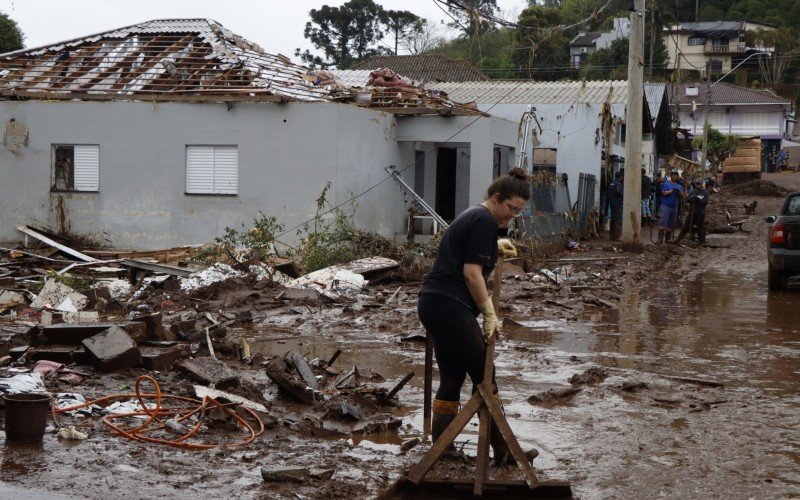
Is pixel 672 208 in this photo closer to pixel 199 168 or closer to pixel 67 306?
pixel 199 168

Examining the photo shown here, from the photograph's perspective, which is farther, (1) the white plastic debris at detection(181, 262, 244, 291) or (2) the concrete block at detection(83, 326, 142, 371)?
(1) the white plastic debris at detection(181, 262, 244, 291)

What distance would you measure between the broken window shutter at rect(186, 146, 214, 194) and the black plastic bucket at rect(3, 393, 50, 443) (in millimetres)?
13740

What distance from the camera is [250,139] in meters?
18.8

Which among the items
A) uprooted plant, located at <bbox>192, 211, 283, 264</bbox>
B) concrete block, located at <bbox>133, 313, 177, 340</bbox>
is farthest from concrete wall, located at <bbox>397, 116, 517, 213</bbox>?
concrete block, located at <bbox>133, 313, 177, 340</bbox>

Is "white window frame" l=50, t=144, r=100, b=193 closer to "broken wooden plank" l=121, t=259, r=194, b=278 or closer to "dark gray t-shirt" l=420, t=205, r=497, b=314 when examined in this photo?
"broken wooden plank" l=121, t=259, r=194, b=278

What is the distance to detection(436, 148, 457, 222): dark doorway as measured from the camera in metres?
25.5

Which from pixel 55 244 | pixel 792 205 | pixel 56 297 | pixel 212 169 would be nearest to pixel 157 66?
pixel 212 169

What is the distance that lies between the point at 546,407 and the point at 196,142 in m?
13.4

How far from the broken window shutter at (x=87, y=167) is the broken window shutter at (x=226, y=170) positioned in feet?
9.33

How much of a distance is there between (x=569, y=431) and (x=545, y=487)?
159cm

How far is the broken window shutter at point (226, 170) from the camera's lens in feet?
62.4

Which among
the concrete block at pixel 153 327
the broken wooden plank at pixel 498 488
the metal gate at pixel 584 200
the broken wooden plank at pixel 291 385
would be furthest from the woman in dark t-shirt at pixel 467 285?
the metal gate at pixel 584 200

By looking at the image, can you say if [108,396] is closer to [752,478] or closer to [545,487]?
[545,487]

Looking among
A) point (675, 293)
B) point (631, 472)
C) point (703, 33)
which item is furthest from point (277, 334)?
point (703, 33)
